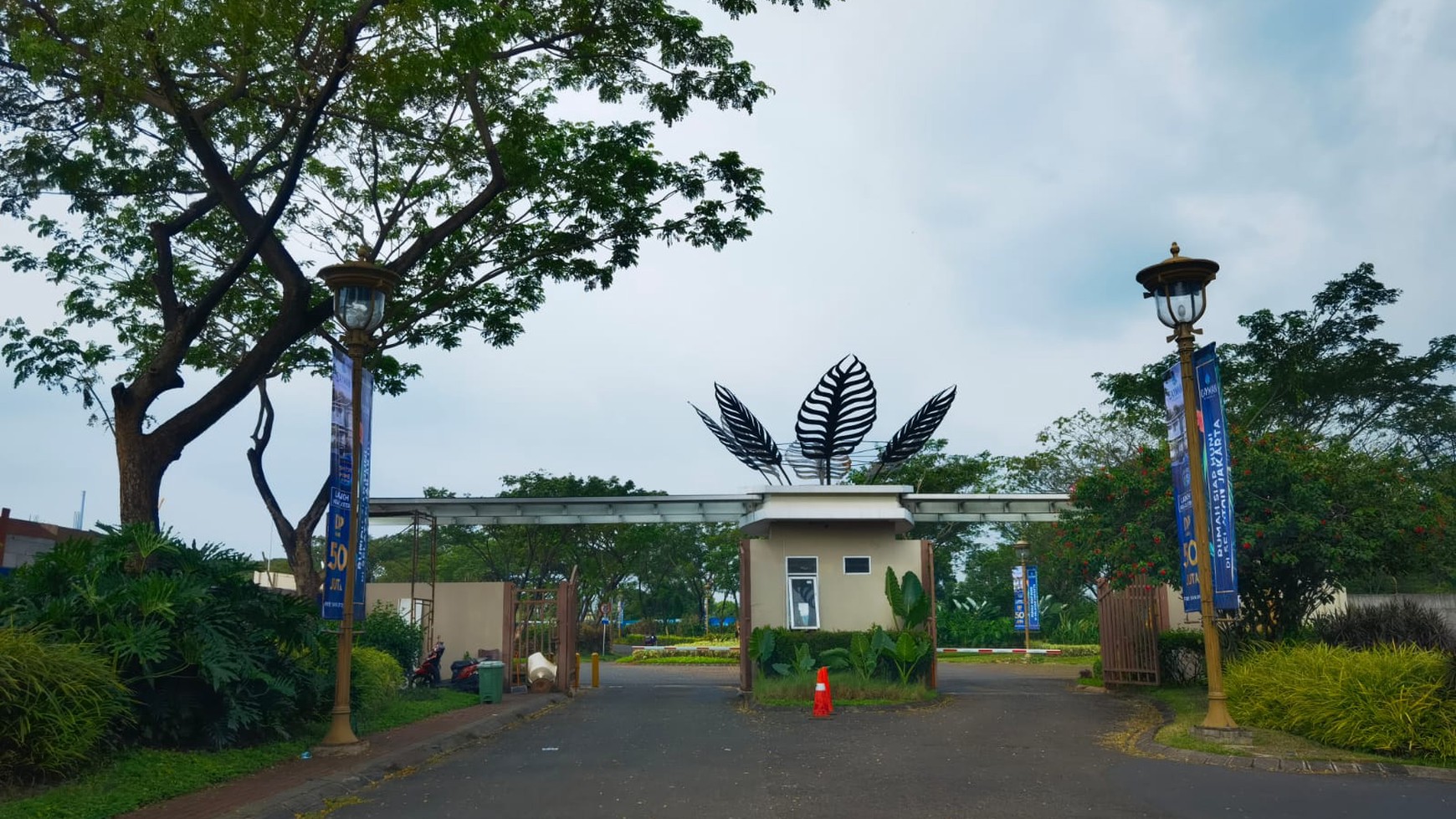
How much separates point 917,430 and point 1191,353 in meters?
12.9

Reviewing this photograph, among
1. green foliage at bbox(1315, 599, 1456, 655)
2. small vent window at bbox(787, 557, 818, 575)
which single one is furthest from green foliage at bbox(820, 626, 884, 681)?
green foliage at bbox(1315, 599, 1456, 655)

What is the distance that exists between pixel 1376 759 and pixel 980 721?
20.4 feet

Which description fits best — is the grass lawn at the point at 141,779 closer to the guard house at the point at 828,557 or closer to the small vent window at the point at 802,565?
the guard house at the point at 828,557

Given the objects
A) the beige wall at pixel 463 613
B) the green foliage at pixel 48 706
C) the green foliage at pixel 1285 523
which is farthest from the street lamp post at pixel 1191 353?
the beige wall at pixel 463 613

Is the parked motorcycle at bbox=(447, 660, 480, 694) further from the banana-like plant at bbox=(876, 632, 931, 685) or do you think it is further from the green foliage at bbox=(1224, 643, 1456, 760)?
the green foliage at bbox=(1224, 643, 1456, 760)

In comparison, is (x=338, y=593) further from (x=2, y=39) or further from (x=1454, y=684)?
(x=1454, y=684)

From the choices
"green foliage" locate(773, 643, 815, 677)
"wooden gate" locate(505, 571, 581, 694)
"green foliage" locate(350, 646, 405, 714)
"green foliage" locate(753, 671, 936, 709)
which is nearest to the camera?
"green foliage" locate(350, 646, 405, 714)

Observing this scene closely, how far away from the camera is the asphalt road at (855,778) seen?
8.76m

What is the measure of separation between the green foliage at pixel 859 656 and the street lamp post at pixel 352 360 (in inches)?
381

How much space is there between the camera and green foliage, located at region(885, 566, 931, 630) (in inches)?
824

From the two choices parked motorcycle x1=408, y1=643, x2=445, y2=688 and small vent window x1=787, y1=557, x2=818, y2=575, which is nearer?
parked motorcycle x1=408, y1=643, x2=445, y2=688

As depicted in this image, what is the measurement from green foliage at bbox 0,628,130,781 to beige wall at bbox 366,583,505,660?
50.1 feet

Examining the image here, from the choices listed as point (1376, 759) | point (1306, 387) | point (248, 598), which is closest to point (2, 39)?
point (248, 598)

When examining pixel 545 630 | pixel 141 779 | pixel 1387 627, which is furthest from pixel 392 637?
pixel 1387 627
